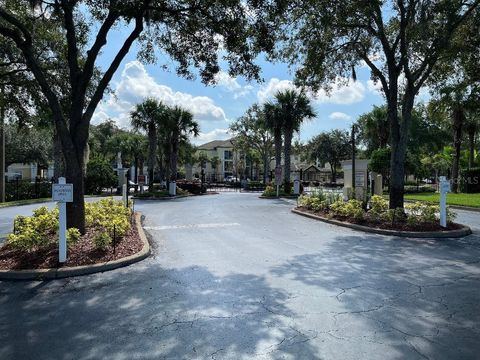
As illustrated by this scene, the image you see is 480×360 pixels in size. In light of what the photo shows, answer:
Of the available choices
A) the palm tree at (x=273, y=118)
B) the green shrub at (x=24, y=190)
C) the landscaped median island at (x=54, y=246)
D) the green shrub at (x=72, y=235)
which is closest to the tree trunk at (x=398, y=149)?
the landscaped median island at (x=54, y=246)

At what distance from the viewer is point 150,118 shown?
32.6m

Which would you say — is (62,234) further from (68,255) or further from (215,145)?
(215,145)

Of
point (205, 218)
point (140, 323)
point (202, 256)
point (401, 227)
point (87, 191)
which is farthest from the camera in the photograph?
point (87, 191)

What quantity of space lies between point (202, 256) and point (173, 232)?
358cm

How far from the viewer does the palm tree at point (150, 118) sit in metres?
32.5

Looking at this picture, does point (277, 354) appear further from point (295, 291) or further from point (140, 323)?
point (295, 291)

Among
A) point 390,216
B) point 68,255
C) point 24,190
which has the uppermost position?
point 24,190

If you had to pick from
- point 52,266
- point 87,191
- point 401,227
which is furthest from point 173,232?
point 87,191

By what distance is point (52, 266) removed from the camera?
7.26 metres

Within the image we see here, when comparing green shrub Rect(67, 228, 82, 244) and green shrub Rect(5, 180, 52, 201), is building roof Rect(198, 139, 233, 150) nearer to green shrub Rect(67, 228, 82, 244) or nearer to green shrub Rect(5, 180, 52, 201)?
green shrub Rect(5, 180, 52, 201)

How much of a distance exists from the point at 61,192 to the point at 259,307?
13.7 feet

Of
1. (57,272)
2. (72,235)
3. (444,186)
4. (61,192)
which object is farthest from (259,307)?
(444,186)

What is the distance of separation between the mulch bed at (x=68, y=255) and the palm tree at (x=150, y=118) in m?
24.0

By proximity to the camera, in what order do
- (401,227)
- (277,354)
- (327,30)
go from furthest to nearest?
1. (327,30)
2. (401,227)
3. (277,354)
